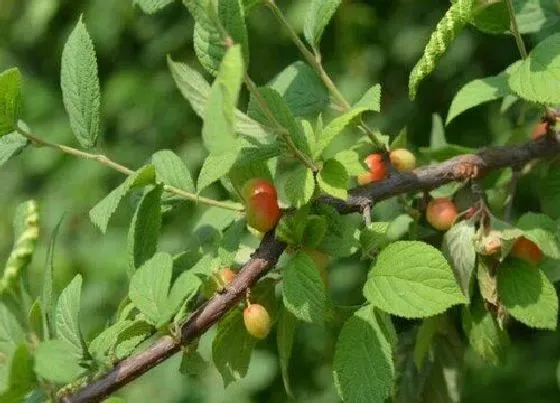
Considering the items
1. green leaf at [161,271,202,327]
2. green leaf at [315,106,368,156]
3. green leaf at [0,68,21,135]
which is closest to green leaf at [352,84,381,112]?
green leaf at [315,106,368,156]

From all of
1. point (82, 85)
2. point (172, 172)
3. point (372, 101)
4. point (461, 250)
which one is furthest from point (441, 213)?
point (82, 85)

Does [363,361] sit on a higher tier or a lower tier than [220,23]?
lower

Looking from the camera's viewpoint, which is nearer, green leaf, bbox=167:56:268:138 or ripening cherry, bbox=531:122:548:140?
green leaf, bbox=167:56:268:138

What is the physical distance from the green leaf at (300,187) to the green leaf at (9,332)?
270 mm

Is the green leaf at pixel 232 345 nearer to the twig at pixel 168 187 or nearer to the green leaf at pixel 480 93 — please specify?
the twig at pixel 168 187

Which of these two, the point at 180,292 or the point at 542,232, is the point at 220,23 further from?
the point at 542,232

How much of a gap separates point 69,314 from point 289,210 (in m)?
0.23

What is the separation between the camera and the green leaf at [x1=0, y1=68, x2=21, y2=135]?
101 cm

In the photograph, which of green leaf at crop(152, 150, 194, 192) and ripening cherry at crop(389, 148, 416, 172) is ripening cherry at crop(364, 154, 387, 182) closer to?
ripening cherry at crop(389, 148, 416, 172)

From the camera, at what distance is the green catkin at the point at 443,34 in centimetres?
98

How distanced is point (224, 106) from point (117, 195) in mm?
275

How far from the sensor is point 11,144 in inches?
43.0

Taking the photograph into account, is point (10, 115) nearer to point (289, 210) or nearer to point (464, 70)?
point (289, 210)

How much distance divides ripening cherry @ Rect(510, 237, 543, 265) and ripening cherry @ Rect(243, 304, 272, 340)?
29 centimetres
